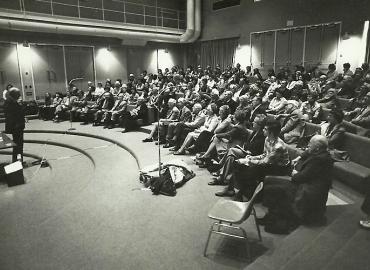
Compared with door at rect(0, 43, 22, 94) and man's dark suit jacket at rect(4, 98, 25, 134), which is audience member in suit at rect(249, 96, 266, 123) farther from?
door at rect(0, 43, 22, 94)

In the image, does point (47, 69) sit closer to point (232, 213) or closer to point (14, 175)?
point (14, 175)

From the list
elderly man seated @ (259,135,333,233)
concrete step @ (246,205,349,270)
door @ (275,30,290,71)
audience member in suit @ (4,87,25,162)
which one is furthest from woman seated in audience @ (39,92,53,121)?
concrete step @ (246,205,349,270)

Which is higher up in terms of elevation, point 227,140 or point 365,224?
point 227,140

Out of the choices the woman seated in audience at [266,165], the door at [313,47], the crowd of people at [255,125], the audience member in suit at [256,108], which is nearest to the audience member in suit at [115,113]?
the crowd of people at [255,125]

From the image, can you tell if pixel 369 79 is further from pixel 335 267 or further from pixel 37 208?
pixel 37 208

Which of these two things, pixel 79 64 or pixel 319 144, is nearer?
pixel 319 144

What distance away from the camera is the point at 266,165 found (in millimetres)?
3885

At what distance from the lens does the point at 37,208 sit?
4.66m

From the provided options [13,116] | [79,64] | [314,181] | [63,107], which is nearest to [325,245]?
[314,181]

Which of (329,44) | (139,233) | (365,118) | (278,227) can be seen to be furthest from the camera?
(329,44)

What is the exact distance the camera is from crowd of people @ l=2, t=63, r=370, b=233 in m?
3.31

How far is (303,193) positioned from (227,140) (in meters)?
2.23

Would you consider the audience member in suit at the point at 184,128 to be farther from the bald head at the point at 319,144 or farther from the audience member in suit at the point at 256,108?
the bald head at the point at 319,144

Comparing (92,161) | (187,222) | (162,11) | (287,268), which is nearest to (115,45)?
(162,11)
